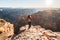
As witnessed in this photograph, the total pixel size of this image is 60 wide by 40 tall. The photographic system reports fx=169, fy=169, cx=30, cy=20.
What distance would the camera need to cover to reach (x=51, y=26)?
2717cm

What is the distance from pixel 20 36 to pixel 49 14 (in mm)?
19304

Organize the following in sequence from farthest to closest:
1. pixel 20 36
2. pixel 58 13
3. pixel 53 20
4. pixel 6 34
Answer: pixel 58 13 → pixel 53 20 → pixel 6 34 → pixel 20 36

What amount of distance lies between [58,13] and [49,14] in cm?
178

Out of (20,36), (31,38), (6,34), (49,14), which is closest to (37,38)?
(31,38)

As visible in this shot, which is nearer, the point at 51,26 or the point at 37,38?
the point at 37,38

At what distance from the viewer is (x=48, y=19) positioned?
29.9 meters

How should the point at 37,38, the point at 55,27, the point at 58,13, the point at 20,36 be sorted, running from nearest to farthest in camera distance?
the point at 37,38 → the point at 20,36 → the point at 55,27 → the point at 58,13

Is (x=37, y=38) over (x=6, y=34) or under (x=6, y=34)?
over

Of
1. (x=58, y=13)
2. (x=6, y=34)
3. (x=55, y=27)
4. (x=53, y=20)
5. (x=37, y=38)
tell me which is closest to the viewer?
(x=37, y=38)

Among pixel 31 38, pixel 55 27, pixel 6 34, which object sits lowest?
pixel 55 27

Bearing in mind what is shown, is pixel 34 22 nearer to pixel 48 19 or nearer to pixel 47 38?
pixel 48 19

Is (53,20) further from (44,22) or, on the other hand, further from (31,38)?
(31,38)

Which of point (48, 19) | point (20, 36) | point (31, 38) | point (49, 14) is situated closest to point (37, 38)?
point (31, 38)

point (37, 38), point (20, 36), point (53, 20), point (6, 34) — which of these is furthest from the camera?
point (53, 20)
